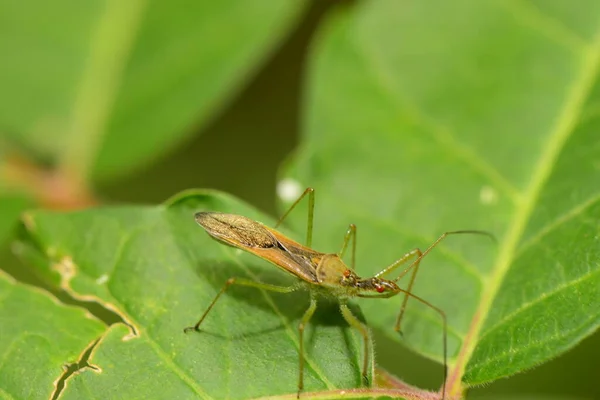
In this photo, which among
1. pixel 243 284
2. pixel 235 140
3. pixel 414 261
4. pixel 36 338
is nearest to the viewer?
pixel 36 338

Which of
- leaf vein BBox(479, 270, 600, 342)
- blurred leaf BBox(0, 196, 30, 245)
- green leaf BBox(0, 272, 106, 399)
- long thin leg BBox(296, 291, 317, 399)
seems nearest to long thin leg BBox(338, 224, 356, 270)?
long thin leg BBox(296, 291, 317, 399)

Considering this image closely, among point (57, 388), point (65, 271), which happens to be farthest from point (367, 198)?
point (57, 388)

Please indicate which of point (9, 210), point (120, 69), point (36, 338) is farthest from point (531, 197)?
point (9, 210)

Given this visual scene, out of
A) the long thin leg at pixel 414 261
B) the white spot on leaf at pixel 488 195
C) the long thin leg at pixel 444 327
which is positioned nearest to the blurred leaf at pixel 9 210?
the long thin leg at pixel 414 261

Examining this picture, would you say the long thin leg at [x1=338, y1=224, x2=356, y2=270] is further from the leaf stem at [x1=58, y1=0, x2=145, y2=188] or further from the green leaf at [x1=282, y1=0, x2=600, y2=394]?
the leaf stem at [x1=58, y1=0, x2=145, y2=188]

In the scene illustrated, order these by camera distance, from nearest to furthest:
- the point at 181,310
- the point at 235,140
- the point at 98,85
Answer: the point at 181,310 < the point at 98,85 < the point at 235,140

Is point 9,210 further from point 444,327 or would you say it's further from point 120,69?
point 444,327

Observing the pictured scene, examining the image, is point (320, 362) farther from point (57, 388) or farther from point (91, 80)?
point (91, 80)

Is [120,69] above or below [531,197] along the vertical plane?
below
